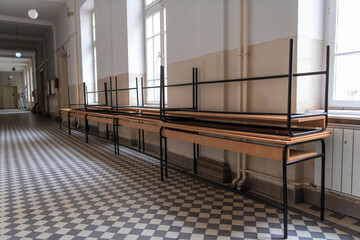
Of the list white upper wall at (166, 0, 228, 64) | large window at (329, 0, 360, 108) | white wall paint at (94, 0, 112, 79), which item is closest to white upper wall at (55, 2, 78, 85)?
white wall paint at (94, 0, 112, 79)

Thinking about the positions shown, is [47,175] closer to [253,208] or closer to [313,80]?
[253,208]

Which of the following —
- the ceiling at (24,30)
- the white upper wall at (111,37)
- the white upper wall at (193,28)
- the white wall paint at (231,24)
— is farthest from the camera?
the ceiling at (24,30)

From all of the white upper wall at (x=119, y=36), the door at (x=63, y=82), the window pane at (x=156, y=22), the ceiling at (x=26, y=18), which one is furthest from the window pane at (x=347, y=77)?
the door at (x=63, y=82)

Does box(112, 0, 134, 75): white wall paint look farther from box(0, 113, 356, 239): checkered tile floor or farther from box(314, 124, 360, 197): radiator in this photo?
box(314, 124, 360, 197): radiator

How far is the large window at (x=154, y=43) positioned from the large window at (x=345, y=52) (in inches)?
112

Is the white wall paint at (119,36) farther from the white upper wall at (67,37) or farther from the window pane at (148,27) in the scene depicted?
the white upper wall at (67,37)

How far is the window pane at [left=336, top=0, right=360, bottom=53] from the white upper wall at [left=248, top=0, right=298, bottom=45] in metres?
0.41

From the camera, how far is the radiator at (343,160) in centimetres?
206

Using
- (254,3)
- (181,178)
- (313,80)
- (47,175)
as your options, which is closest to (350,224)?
(313,80)

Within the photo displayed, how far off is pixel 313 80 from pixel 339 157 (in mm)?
735

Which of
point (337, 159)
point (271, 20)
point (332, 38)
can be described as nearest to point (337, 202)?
point (337, 159)

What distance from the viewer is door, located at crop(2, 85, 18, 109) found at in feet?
91.9

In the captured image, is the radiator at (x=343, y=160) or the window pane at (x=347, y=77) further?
the window pane at (x=347, y=77)

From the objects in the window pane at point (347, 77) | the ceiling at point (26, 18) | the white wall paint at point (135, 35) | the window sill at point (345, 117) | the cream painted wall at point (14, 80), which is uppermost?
the ceiling at point (26, 18)
